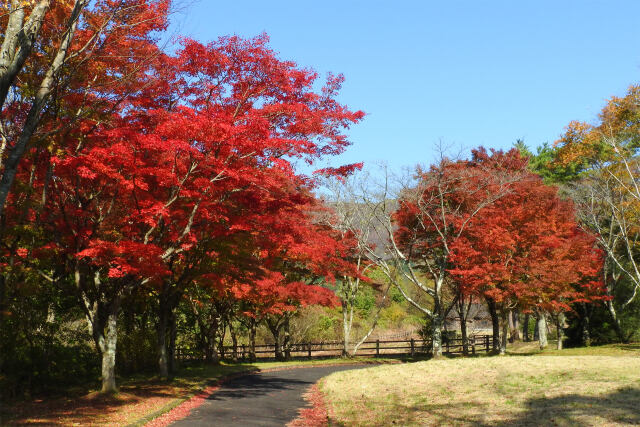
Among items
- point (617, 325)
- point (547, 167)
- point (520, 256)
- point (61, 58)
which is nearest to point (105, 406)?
point (61, 58)

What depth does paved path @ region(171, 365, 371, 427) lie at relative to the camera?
11.0m

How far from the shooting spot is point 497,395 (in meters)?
11.5

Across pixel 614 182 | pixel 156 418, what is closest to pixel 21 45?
pixel 156 418

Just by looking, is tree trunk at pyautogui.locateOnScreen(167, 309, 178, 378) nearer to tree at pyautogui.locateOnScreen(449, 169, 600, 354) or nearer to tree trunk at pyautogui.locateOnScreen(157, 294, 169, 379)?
tree trunk at pyautogui.locateOnScreen(157, 294, 169, 379)

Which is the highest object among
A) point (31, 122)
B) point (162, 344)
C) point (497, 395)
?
point (31, 122)

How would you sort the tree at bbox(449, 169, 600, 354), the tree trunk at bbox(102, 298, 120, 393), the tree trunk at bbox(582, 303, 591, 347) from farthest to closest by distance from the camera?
the tree trunk at bbox(582, 303, 591, 347) → the tree at bbox(449, 169, 600, 354) → the tree trunk at bbox(102, 298, 120, 393)

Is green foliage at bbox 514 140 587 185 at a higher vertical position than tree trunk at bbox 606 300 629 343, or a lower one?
higher

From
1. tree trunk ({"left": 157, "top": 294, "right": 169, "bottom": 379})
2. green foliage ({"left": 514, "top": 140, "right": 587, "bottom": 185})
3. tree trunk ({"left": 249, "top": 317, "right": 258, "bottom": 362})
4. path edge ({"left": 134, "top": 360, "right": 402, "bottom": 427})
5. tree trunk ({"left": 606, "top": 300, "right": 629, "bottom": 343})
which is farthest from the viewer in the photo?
green foliage ({"left": 514, "top": 140, "right": 587, "bottom": 185})

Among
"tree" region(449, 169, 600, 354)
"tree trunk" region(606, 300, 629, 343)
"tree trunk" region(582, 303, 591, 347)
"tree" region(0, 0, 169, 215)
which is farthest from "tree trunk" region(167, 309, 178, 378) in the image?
"tree trunk" region(606, 300, 629, 343)

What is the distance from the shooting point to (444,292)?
137ft

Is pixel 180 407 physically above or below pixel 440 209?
below

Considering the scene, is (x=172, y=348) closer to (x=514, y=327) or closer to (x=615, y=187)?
(x=615, y=187)

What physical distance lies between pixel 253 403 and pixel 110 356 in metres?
4.03

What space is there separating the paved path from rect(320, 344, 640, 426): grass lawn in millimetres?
1093
